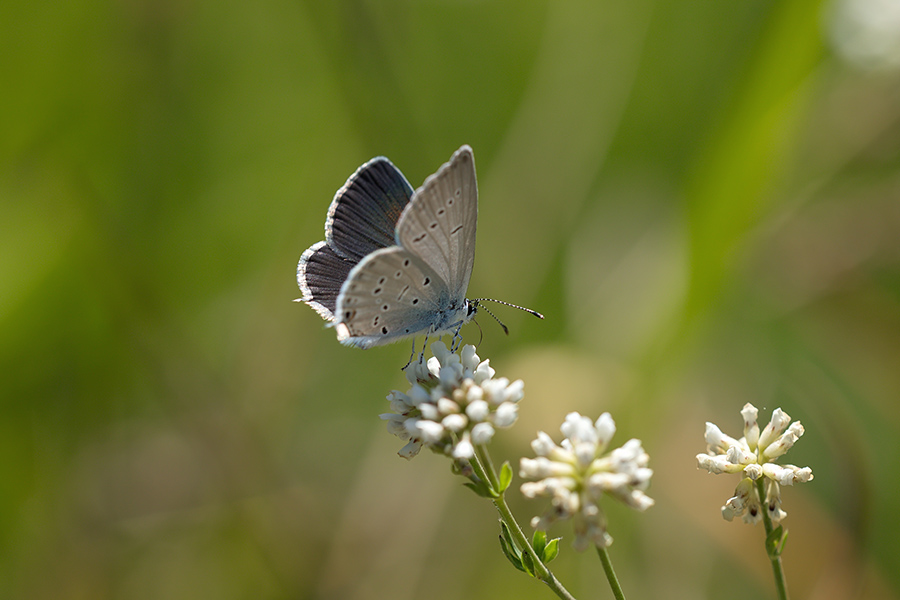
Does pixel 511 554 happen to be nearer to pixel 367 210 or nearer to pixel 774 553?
pixel 774 553

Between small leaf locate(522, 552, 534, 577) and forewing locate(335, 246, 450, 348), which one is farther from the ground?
forewing locate(335, 246, 450, 348)

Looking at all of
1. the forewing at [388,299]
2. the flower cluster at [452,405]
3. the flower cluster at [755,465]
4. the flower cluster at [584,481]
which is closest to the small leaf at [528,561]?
the flower cluster at [584,481]

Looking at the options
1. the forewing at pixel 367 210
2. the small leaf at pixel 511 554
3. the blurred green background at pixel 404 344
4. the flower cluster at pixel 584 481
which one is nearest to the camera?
→ the flower cluster at pixel 584 481

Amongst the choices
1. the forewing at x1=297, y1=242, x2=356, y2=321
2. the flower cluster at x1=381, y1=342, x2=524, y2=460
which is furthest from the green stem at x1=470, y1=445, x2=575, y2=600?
the forewing at x1=297, y1=242, x2=356, y2=321

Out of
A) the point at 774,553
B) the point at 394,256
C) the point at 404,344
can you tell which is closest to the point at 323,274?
the point at 394,256

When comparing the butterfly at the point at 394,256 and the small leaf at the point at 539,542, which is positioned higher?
the butterfly at the point at 394,256

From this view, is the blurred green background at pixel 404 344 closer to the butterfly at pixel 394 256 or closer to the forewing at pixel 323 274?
the butterfly at pixel 394 256

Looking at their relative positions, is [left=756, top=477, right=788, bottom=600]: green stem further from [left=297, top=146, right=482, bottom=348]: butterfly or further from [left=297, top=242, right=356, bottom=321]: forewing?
[left=297, top=242, right=356, bottom=321]: forewing
